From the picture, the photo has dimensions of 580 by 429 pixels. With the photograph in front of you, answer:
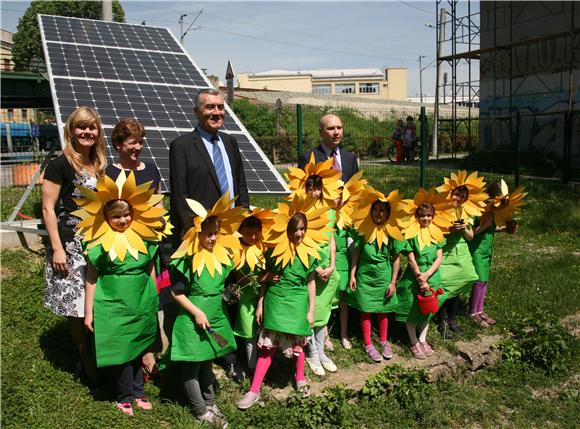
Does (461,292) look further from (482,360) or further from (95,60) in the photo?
(95,60)

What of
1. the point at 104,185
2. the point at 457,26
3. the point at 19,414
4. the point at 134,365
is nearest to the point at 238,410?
the point at 134,365

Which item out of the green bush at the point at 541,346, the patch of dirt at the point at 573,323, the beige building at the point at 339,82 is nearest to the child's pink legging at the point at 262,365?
the green bush at the point at 541,346

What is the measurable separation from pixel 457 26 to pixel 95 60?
64.0 feet

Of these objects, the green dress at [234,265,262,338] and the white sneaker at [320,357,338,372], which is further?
the white sneaker at [320,357,338,372]

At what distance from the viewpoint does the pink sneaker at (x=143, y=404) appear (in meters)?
3.96

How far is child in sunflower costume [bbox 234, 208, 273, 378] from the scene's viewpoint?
396 cm

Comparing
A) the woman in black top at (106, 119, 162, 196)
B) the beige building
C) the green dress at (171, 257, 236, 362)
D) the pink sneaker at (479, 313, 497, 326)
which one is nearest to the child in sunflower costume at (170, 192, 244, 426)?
the green dress at (171, 257, 236, 362)

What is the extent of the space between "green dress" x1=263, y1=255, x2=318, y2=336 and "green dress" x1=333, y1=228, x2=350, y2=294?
79 centimetres

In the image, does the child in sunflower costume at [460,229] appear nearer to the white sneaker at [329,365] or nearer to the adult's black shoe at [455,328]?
the adult's black shoe at [455,328]

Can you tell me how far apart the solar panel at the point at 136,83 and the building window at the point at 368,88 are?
71.6 meters

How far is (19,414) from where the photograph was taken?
3.71 metres

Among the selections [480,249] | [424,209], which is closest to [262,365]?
[424,209]

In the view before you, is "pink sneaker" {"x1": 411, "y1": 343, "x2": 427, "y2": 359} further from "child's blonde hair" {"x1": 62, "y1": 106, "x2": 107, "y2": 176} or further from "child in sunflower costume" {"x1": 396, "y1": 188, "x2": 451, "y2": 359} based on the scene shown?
"child's blonde hair" {"x1": 62, "y1": 106, "x2": 107, "y2": 176}

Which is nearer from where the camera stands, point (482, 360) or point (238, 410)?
point (238, 410)
